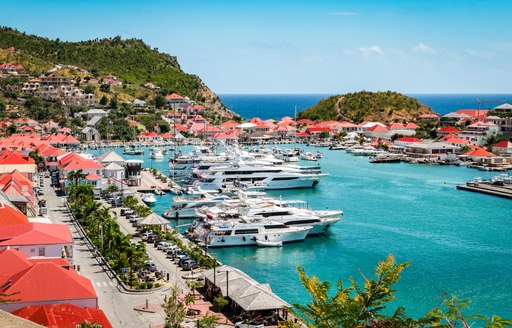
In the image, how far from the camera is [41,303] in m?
21.0

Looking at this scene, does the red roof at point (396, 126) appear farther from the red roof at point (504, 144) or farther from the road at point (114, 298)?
the road at point (114, 298)

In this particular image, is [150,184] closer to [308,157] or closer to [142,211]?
[142,211]

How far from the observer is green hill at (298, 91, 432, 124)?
4547 inches

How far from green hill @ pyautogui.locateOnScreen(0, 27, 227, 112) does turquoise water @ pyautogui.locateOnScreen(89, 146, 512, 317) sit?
74.9 metres

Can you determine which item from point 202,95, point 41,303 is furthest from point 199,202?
point 202,95

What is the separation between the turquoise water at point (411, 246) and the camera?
97.2ft

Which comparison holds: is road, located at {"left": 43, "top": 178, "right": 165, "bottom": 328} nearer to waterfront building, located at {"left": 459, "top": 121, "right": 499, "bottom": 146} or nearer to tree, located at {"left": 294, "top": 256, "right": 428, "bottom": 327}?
tree, located at {"left": 294, "top": 256, "right": 428, "bottom": 327}

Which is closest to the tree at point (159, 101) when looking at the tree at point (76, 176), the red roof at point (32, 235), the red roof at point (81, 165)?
the red roof at point (81, 165)

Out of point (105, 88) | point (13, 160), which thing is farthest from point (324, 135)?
point (13, 160)

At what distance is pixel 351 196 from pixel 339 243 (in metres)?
16.4

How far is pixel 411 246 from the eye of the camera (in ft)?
123

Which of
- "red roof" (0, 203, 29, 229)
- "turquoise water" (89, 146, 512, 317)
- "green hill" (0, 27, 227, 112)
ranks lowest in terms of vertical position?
"turquoise water" (89, 146, 512, 317)

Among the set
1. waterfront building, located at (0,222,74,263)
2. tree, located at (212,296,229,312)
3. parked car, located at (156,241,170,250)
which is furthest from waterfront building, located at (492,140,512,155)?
waterfront building, located at (0,222,74,263)

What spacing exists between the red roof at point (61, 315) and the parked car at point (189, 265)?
9962 millimetres
